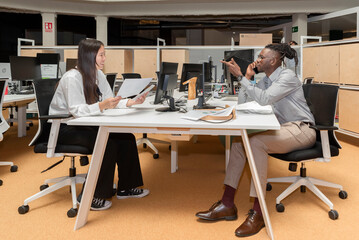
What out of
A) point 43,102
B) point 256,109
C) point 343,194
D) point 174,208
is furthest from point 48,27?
point 343,194

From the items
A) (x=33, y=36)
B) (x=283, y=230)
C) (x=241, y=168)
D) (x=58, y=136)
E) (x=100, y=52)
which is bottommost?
(x=283, y=230)

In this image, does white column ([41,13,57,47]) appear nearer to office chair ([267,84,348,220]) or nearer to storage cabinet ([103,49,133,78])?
storage cabinet ([103,49,133,78])

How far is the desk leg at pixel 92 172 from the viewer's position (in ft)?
6.73

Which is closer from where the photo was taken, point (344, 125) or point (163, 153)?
point (163, 153)

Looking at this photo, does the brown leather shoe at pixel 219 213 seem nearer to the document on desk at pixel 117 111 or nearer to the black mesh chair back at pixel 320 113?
the black mesh chair back at pixel 320 113

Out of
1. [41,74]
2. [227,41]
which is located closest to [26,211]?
[41,74]

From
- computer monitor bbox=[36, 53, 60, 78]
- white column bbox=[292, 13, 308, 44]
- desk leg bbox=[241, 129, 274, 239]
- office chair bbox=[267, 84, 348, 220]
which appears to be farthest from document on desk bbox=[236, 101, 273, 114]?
white column bbox=[292, 13, 308, 44]

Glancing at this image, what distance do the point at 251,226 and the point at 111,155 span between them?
3.48ft

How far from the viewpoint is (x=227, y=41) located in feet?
47.5

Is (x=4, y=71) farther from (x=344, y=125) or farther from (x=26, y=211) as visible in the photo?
(x=344, y=125)

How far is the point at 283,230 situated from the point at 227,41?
13097mm

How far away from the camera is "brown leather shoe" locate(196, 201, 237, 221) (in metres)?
2.19

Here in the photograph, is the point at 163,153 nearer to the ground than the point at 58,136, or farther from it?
nearer to the ground

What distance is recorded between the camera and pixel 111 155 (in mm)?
2391
